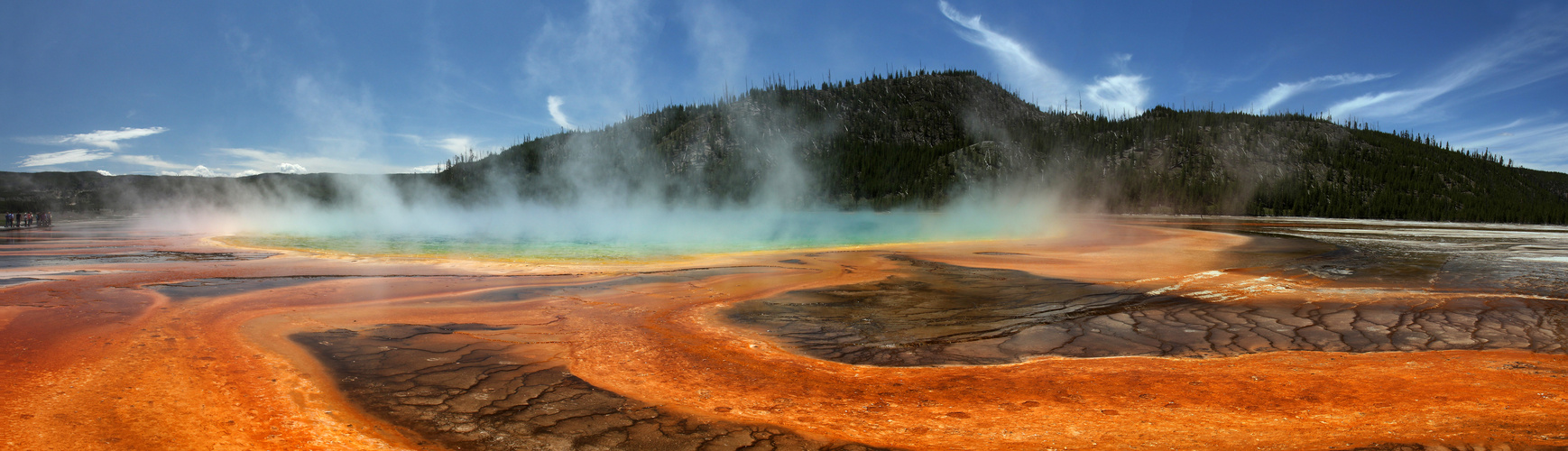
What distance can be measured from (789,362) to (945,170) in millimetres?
129868

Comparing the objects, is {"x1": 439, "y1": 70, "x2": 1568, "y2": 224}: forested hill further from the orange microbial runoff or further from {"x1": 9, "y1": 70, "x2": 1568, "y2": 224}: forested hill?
the orange microbial runoff

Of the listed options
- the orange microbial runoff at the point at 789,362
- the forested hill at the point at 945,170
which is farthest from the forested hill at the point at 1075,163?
the orange microbial runoff at the point at 789,362

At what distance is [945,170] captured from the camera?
434ft

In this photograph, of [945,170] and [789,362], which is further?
[945,170]

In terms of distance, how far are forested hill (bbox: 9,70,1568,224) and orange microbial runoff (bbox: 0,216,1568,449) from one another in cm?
10822

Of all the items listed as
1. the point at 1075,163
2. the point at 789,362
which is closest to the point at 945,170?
the point at 1075,163

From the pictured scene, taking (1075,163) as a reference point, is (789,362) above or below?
below

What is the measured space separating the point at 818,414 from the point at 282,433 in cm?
415

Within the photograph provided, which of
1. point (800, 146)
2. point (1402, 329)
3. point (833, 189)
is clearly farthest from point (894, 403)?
point (800, 146)

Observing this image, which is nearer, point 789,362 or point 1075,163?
point 789,362

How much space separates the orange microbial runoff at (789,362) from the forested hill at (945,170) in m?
108

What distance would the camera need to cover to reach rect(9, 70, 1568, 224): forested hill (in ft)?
349

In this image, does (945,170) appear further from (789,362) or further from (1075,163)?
(789,362)

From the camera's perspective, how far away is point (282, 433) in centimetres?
491
